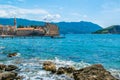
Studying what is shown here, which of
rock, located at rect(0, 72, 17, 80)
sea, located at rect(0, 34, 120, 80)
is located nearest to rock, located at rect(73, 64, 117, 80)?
sea, located at rect(0, 34, 120, 80)

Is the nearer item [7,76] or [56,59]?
[7,76]

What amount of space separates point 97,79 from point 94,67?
3837mm

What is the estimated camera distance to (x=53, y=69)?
3678cm

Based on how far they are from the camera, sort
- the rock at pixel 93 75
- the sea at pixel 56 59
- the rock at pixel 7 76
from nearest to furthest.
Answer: the rock at pixel 93 75, the rock at pixel 7 76, the sea at pixel 56 59

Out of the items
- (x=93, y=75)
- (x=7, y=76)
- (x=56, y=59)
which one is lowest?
(x=56, y=59)

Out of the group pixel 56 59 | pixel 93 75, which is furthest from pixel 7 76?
pixel 56 59

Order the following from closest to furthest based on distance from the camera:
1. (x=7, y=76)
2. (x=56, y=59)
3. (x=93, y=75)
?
(x=93, y=75), (x=7, y=76), (x=56, y=59)

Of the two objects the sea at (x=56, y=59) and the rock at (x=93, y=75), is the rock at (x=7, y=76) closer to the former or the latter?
the sea at (x=56, y=59)

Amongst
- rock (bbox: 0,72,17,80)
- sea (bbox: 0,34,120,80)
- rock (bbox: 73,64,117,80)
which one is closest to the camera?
rock (bbox: 73,64,117,80)

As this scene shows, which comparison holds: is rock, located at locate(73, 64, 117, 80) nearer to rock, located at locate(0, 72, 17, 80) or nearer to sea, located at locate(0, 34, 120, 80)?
sea, located at locate(0, 34, 120, 80)

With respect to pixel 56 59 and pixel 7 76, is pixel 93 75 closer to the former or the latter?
pixel 7 76

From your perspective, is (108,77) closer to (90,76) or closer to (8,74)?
(90,76)

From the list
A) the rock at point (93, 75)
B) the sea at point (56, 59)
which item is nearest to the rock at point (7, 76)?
the sea at point (56, 59)

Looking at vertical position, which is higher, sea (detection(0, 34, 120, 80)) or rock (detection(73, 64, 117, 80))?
rock (detection(73, 64, 117, 80))
